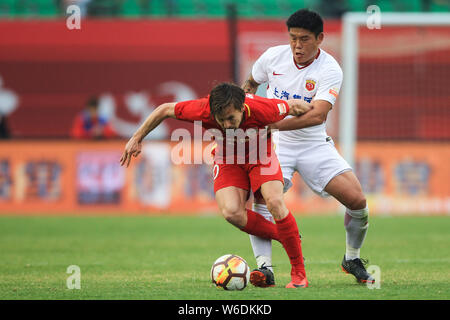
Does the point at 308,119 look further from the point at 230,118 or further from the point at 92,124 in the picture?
the point at 92,124

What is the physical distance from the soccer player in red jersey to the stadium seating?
1394cm

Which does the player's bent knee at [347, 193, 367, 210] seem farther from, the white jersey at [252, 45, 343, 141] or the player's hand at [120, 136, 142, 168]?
the player's hand at [120, 136, 142, 168]

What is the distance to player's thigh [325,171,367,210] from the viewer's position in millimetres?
7410

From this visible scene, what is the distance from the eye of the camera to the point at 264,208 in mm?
7488

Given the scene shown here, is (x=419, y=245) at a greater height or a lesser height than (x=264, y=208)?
lesser

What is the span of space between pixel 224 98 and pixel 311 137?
145 centimetres

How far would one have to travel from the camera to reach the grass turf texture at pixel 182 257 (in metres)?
6.59

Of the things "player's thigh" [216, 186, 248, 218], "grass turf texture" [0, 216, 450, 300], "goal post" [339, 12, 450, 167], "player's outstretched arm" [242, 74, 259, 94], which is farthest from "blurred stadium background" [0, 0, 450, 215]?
"player's thigh" [216, 186, 248, 218]

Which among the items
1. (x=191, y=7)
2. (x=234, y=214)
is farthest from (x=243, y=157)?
(x=191, y=7)

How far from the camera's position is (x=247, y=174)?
722 cm

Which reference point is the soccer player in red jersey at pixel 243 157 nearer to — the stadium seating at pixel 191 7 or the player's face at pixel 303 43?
the player's face at pixel 303 43
